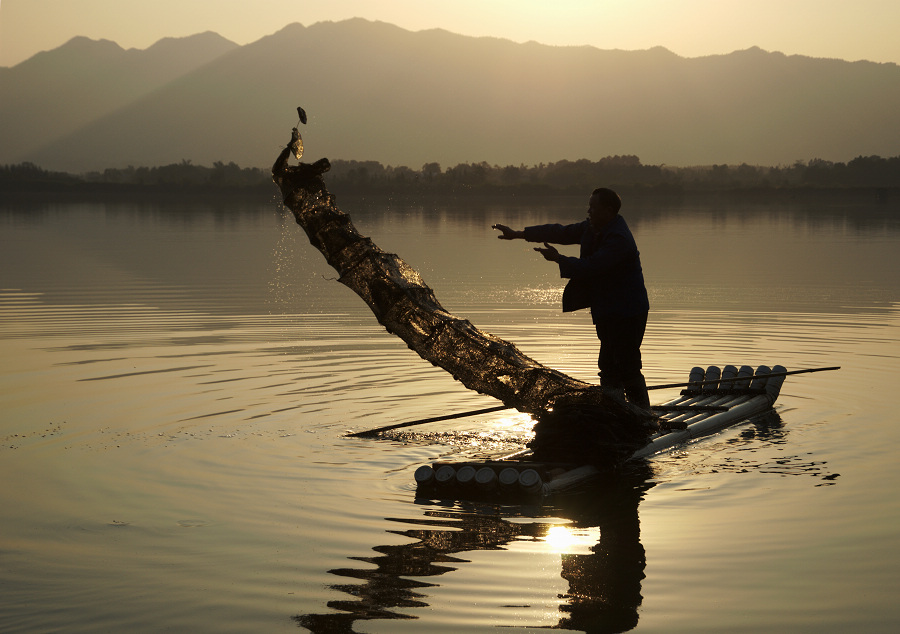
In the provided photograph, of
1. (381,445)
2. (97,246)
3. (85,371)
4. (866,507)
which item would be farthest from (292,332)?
(97,246)

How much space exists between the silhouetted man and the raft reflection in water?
1587 millimetres

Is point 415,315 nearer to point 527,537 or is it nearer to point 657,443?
point 657,443

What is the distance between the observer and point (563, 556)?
22.8 ft

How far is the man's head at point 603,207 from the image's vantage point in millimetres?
9859

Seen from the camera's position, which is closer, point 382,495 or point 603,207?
point 382,495

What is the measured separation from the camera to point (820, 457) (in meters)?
9.54

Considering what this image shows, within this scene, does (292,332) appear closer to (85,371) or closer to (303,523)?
(85,371)

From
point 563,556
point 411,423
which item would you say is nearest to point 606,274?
point 411,423

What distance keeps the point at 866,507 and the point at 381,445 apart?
4.25m

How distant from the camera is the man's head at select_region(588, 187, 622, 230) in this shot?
32.3 ft

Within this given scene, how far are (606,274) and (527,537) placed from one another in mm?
3374

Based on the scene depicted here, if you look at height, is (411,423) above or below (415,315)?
below

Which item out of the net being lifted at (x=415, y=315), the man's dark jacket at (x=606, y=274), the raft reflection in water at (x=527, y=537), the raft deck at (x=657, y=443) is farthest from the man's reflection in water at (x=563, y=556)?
the man's dark jacket at (x=606, y=274)

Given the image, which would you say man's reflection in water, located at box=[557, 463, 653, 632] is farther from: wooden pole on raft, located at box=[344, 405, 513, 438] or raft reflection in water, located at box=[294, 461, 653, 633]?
wooden pole on raft, located at box=[344, 405, 513, 438]
